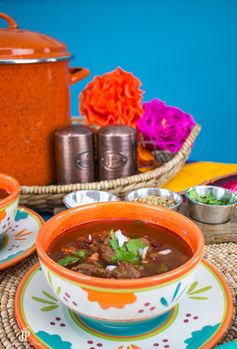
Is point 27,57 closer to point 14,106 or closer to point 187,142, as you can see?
point 14,106

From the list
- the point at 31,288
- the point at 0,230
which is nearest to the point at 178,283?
the point at 31,288

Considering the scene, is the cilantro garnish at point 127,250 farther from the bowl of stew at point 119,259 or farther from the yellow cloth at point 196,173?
the yellow cloth at point 196,173

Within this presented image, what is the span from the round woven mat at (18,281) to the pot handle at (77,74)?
2.35ft

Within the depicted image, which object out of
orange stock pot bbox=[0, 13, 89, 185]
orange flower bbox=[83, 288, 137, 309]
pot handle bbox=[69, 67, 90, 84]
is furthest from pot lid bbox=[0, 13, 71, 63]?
orange flower bbox=[83, 288, 137, 309]

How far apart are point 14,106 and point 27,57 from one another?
14 cm

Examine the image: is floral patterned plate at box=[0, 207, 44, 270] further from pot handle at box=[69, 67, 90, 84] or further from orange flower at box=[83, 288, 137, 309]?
pot handle at box=[69, 67, 90, 84]

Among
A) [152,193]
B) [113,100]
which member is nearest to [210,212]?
[152,193]

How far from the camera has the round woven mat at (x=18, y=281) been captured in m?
0.63

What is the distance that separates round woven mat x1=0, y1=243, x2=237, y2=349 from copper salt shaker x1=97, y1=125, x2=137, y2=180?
1.37 feet

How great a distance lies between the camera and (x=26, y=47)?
44.1 inches

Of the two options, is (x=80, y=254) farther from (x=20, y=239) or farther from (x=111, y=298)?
(x=20, y=239)

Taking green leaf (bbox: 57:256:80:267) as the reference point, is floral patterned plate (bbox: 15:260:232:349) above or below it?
below

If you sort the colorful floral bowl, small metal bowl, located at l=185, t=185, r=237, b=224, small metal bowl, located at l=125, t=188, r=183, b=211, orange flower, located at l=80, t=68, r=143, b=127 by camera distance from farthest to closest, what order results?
1. orange flower, located at l=80, t=68, r=143, b=127
2. small metal bowl, located at l=125, t=188, r=183, b=211
3. small metal bowl, located at l=185, t=185, r=237, b=224
4. the colorful floral bowl

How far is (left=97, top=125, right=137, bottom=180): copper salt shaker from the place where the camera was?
1.21 metres
